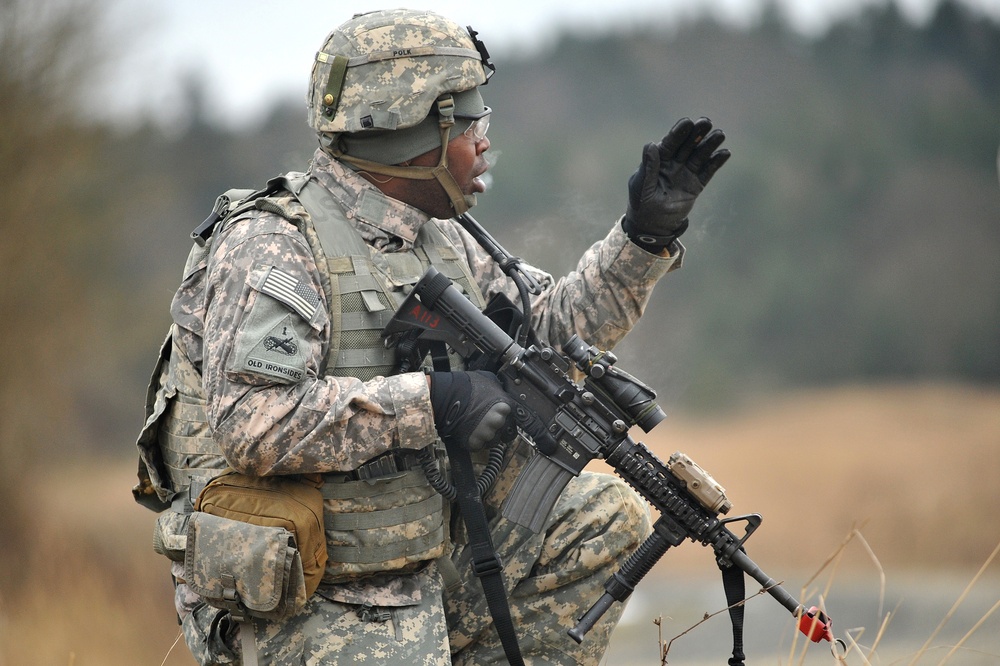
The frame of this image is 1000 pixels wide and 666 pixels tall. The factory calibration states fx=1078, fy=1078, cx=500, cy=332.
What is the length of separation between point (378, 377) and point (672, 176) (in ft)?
4.13

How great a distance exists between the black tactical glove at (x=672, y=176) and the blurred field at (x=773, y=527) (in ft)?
15.5

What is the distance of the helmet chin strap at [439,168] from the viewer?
3.62 metres

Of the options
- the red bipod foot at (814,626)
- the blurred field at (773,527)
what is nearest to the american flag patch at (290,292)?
the red bipod foot at (814,626)

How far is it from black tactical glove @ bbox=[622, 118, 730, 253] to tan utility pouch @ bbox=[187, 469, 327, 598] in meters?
1.48

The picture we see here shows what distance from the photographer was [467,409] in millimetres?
3283

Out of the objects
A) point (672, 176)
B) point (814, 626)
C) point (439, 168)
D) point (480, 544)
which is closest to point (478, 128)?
point (439, 168)

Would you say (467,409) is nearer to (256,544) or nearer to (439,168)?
(256,544)

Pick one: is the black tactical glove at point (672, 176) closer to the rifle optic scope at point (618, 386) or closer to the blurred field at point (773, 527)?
the rifle optic scope at point (618, 386)

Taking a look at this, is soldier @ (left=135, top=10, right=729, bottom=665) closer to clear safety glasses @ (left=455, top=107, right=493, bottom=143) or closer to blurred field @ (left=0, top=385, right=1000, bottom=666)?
clear safety glasses @ (left=455, top=107, right=493, bottom=143)

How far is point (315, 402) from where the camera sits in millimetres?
3166

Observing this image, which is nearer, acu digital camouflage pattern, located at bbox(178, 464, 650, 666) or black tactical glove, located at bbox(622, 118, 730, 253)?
black tactical glove, located at bbox(622, 118, 730, 253)

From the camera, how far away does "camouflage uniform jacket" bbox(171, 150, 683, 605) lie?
10.3 feet

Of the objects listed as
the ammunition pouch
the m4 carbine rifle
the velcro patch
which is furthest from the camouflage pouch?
the m4 carbine rifle

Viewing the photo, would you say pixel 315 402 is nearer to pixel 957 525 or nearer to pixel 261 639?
pixel 261 639
